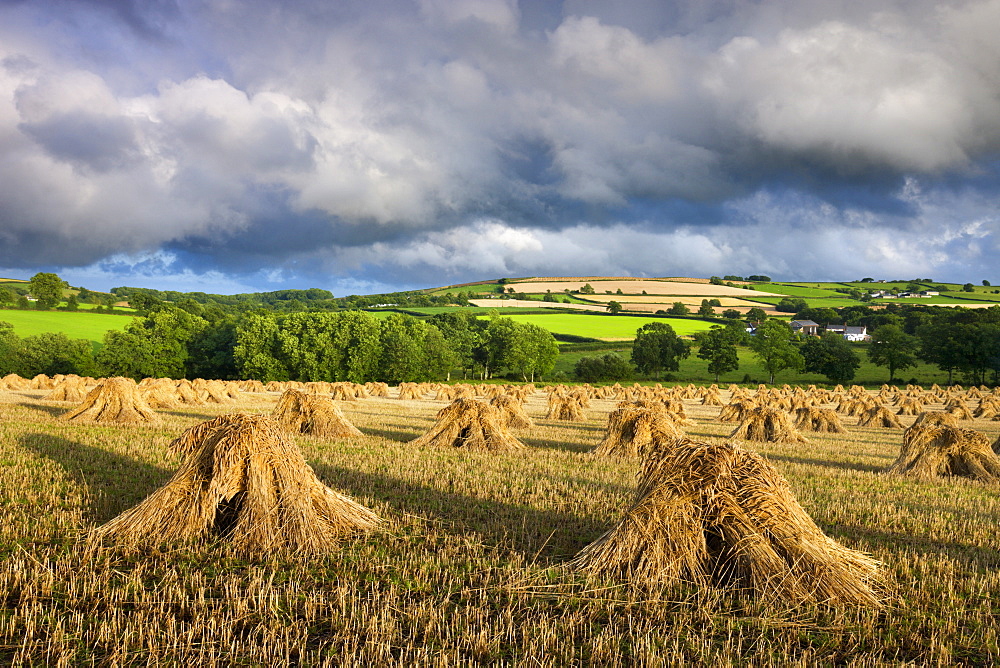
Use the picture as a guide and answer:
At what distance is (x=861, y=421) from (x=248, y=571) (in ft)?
106

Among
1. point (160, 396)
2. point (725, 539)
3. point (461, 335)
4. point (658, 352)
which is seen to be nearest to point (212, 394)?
point (160, 396)

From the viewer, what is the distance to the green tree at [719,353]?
A: 85875mm

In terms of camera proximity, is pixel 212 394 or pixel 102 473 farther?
pixel 212 394

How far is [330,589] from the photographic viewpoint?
266 inches

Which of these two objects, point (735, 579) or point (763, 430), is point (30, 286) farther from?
point (735, 579)

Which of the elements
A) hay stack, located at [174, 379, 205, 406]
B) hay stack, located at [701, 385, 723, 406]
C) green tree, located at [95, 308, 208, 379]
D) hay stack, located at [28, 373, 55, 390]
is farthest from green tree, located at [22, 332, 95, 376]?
hay stack, located at [701, 385, 723, 406]

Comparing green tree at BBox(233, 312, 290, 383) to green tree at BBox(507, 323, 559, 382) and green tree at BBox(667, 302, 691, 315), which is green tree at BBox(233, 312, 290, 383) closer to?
green tree at BBox(507, 323, 559, 382)

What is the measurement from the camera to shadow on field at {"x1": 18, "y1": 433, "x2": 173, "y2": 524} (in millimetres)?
9836

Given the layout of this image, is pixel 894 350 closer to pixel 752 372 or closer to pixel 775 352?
pixel 775 352

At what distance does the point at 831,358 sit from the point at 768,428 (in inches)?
2865

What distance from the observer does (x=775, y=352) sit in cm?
8788

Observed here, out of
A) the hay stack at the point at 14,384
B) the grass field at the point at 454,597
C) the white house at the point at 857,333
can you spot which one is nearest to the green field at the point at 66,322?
the hay stack at the point at 14,384

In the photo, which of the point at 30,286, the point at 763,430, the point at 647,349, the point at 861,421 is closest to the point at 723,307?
the point at 647,349

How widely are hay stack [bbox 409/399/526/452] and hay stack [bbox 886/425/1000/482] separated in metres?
9.40
